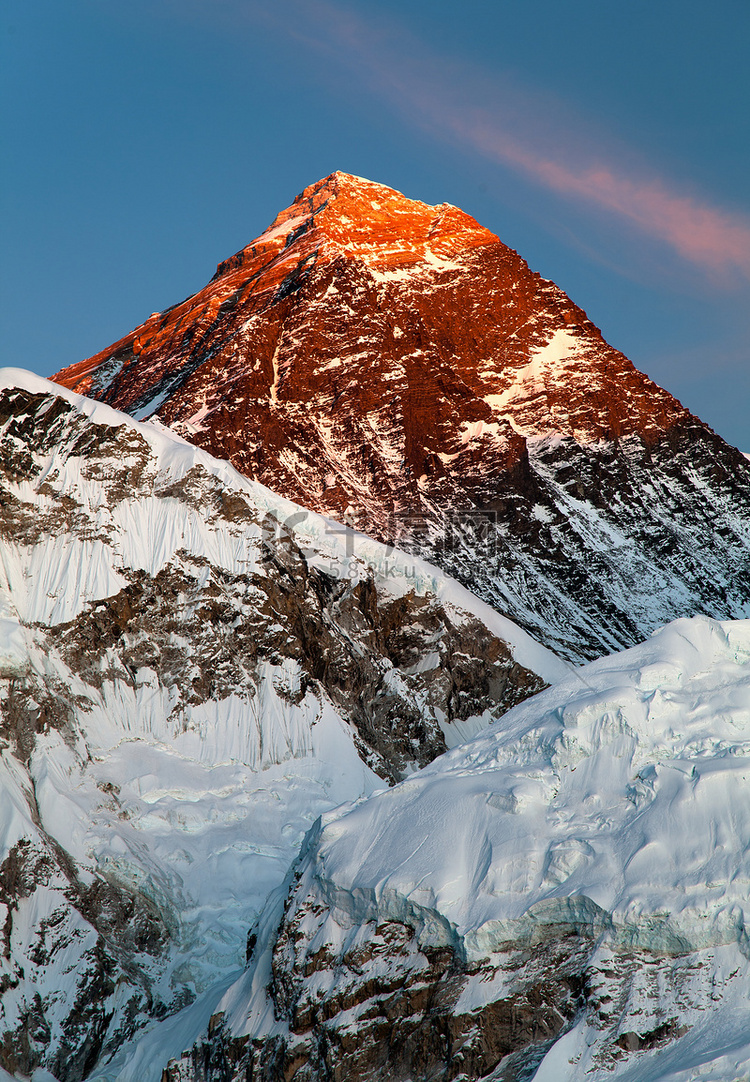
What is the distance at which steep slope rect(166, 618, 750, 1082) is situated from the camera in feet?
112

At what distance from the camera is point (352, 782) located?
75000mm

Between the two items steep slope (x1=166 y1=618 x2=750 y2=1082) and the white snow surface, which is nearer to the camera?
steep slope (x1=166 y1=618 x2=750 y2=1082)

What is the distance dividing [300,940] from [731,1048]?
626 inches

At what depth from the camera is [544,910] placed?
120ft

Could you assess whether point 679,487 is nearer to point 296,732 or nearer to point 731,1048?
point 296,732

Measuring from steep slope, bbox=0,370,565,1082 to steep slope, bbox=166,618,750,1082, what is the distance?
499 inches

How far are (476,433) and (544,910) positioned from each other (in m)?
139

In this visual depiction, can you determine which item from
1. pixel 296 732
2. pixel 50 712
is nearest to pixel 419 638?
pixel 296 732

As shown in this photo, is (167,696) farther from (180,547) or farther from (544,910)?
(544,910)

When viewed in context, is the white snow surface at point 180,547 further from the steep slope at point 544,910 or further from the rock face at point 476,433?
the rock face at point 476,433

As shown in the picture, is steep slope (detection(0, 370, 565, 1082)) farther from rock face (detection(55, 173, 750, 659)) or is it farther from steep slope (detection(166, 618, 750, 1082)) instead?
rock face (detection(55, 173, 750, 659))

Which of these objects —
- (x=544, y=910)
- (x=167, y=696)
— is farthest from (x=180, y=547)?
(x=544, y=910)

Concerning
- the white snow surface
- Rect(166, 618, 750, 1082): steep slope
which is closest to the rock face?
the white snow surface

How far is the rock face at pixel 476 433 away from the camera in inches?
6014
